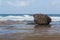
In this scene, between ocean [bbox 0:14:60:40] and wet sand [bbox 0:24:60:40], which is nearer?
wet sand [bbox 0:24:60:40]

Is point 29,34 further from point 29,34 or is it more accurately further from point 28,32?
point 28,32

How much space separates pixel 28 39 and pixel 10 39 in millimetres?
949

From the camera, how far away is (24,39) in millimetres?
9359

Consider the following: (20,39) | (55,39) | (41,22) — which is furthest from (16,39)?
(41,22)

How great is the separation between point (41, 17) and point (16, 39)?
9702 millimetres

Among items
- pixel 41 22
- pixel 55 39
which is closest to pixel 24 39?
→ pixel 55 39

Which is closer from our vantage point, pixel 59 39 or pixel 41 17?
pixel 59 39

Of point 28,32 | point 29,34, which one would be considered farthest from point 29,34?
point 28,32

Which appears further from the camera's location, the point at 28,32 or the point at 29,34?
the point at 28,32

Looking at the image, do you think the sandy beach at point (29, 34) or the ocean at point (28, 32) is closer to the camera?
the sandy beach at point (29, 34)

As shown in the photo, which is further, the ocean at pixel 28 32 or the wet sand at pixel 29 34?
the ocean at pixel 28 32

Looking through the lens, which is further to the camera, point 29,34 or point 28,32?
point 28,32

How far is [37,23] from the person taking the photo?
18.7 meters

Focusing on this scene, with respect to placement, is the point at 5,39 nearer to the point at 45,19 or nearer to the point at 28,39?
the point at 28,39
